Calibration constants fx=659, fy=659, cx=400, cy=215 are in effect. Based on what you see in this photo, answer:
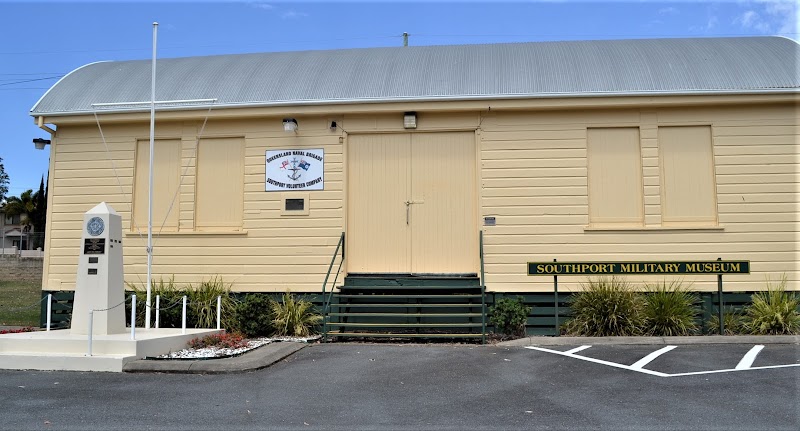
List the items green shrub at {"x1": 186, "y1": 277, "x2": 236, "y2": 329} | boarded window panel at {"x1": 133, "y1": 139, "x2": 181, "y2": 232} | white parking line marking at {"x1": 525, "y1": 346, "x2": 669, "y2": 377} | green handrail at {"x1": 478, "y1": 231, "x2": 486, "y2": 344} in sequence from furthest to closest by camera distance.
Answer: boarded window panel at {"x1": 133, "y1": 139, "x2": 181, "y2": 232} < green shrub at {"x1": 186, "y1": 277, "x2": 236, "y2": 329} < green handrail at {"x1": 478, "y1": 231, "x2": 486, "y2": 344} < white parking line marking at {"x1": 525, "y1": 346, "x2": 669, "y2": 377}

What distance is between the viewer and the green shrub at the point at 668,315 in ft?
33.6

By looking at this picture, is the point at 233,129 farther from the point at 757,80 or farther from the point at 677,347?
the point at 757,80

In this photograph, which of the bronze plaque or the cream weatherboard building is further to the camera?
the cream weatherboard building

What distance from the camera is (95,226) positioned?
30.5ft

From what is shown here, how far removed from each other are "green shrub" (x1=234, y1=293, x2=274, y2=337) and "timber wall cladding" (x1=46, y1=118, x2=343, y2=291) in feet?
3.50

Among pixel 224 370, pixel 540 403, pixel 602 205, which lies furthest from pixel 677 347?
pixel 224 370

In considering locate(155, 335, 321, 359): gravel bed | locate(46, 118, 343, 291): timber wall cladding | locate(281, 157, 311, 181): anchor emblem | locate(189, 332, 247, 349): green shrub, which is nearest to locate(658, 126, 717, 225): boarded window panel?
locate(46, 118, 343, 291): timber wall cladding

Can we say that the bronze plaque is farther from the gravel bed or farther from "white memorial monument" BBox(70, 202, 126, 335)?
the gravel bed

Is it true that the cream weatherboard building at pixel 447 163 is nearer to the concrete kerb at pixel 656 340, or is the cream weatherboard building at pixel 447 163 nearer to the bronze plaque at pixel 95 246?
the concrete kerb at pixel 656 340

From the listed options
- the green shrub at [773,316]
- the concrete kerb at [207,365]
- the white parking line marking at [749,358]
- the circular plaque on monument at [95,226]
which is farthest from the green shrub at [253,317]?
the green shrub at [773,316]

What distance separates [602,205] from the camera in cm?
1144

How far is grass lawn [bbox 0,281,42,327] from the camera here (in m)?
13.6

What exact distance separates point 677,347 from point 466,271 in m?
3.78

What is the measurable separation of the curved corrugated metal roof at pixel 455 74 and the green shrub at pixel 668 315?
3396 mm
